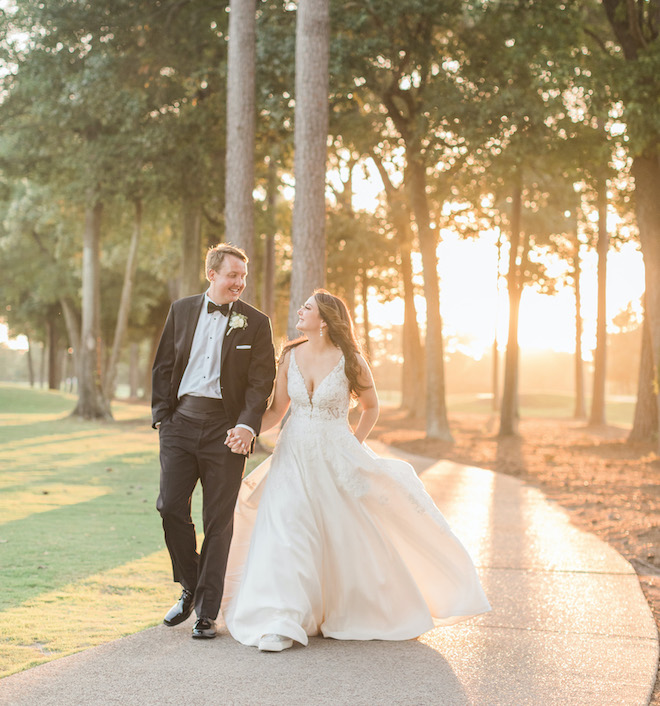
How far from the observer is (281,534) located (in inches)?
216

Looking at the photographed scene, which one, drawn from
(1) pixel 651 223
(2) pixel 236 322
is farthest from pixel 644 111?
(2) pixel 236 322

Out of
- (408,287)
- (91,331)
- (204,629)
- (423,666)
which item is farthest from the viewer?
(408,287)

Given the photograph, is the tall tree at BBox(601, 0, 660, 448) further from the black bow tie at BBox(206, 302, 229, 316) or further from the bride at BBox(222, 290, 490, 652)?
the black bow tie at BBox(206, 302, 229, 316)

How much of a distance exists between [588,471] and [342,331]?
1258 centimetres

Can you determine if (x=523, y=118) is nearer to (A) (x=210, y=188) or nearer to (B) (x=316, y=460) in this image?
(A) (x=210, y=188)

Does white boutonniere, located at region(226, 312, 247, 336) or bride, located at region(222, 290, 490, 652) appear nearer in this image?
bride, located at region(222, 290, 490, 652)

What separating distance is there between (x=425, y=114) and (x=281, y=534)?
16596mm

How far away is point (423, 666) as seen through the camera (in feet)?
16.2

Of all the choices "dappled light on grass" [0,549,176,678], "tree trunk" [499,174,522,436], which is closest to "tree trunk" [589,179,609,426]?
"tree trunk" [499,174,522,436]

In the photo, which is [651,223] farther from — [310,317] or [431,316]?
[310,317]

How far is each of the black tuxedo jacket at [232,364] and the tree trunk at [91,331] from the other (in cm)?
2327

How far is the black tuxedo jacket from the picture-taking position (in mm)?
5625

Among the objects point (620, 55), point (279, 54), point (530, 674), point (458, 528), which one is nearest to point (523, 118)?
point (620, 55)

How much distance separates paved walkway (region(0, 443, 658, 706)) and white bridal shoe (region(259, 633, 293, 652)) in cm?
6
